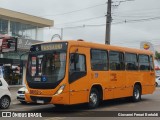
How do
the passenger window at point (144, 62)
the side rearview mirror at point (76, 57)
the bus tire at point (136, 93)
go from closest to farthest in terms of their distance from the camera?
the side rearview mirror at point (76, 57), the bus tire at point (136, 93), the passenger window at point (144, 62)

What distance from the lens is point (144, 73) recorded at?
828 inches

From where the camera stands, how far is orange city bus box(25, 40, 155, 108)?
1464 cm

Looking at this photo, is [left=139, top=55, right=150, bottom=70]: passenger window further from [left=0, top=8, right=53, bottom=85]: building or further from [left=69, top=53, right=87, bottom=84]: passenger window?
[left=0, top=8, right=53, bottom=85]: building

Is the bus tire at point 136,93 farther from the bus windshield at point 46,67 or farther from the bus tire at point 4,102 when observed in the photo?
the bus tire at point 4,102

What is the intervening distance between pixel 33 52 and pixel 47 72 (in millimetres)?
1596

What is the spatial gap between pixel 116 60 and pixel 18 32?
30.2 m

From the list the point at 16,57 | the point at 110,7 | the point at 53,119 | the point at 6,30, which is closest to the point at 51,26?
the point at 6,30

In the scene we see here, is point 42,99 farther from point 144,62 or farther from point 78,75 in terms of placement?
point 144,62

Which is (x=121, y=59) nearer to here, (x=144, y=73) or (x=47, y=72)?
(x=144, y=73)

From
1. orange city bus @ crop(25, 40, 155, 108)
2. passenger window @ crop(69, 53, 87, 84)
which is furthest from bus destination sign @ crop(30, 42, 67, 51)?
passenger window @ crop(69, 53, 87, 84)

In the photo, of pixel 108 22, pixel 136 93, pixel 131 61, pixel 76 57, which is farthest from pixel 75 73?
pixel 108 22

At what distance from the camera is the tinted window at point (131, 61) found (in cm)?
1941

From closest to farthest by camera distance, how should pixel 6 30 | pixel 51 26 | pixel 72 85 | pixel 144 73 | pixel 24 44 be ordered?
pixel 72 85 < pixel 144 73 < pixel 24 44 < pixel 6 30 < pixel 51 26

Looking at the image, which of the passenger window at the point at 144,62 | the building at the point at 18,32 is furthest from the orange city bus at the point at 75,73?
the building at the point at 18,32
